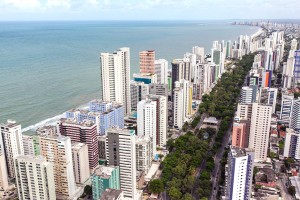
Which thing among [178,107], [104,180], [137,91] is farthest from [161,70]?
[104,180]

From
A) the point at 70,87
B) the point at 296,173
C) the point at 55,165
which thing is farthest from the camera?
the point at 70,87

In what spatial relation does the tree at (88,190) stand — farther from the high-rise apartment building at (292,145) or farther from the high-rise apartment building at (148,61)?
the high-rise apartment building at (148,61)

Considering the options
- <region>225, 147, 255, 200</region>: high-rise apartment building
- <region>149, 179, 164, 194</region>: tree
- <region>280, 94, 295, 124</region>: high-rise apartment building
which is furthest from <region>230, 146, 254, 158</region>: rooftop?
<region>280, 94, 295, 124</region>: high-rise apartment building

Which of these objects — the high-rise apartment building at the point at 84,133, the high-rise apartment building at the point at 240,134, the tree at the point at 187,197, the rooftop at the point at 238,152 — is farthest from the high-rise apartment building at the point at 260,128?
the high-rise apartment building at the point at 84,133

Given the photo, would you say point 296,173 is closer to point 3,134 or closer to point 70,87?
point 3,134

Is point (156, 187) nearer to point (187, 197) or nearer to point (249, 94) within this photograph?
point (187, 197)

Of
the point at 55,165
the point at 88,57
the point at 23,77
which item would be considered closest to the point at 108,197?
the point at 55,165
